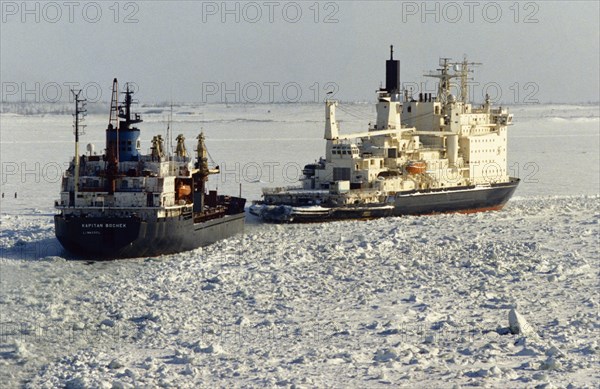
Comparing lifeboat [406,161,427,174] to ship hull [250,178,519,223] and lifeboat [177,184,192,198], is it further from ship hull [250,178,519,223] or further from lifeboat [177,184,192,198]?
lifeboat [177,184,192,198]

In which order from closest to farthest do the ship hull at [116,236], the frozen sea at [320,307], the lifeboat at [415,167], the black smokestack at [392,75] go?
1. the frozen sea at [320,307]
2. the ship hull at [116,236]
3. the lifeboat at [415,167]
4. the black smokestack at [392,75]

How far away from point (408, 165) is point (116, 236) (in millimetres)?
14513

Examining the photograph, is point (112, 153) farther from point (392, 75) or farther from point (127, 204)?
point (392, 75)

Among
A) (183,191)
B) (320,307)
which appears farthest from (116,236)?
(320,307)

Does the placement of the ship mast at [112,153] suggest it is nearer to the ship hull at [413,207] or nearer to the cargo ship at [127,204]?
the cargo ship at [127,204]

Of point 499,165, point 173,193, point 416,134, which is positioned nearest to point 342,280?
point 173,193

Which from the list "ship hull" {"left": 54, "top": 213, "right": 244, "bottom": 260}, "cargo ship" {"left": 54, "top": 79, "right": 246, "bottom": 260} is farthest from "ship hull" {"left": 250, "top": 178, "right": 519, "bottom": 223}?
"ship hull" {"left": 54, "top": 213, "right": 244, "bottom": 260}

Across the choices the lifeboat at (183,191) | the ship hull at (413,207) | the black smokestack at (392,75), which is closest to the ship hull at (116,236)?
the lifeboat at (183,191)

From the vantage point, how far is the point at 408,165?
3709 cm

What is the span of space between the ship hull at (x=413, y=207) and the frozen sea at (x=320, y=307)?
2.61 ft

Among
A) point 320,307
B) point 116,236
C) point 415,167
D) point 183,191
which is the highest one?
point 415,167

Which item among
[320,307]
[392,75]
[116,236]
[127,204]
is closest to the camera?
[320,307]

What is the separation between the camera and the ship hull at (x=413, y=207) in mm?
33469

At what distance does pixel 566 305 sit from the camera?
1966 cm
